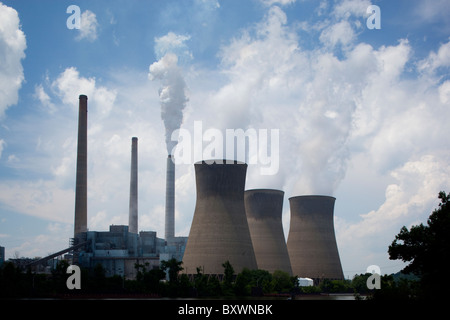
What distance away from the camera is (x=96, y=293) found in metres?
41.6

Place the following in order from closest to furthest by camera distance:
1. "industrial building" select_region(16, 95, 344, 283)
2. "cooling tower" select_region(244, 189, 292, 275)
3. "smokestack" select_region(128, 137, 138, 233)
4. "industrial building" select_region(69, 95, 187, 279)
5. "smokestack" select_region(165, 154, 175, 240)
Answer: "industrial building" select_region(16, 95, 344, 283) → "industrial building" select_region(69, 95, 187, 279) → "cooling tower" select_region(244, 189, 292, 275) → "smokestack" select_region(128, 137, 138, 233) → "smokestack" select_region(165, 154, 175, 240)

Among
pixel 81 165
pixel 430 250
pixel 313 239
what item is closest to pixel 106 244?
pixel 81 165

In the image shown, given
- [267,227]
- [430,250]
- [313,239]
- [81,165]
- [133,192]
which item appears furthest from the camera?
[133,192]

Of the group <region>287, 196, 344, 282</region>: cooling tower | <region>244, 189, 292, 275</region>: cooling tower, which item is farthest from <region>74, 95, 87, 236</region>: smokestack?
<region>287, 196, 344, 282</region>: cooling tower

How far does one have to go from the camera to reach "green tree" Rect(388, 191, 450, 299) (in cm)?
2375

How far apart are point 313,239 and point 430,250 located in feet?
139

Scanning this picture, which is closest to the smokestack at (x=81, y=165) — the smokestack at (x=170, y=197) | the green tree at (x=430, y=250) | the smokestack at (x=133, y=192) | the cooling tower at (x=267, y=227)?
the smokestack at (x=133, y=192)

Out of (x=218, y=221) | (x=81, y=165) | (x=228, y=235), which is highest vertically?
A: (x=81, y=165)

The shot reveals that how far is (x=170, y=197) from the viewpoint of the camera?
84.2m

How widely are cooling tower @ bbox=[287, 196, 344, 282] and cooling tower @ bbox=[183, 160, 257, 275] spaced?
1251 cm

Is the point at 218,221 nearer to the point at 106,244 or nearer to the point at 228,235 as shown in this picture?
the point at 228,235

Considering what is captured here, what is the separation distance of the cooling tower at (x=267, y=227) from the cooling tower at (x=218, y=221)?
9.07m

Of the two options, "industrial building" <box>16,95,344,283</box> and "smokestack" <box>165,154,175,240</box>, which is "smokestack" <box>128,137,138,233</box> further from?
"smokestack" <box>165,154,175,240</box>
